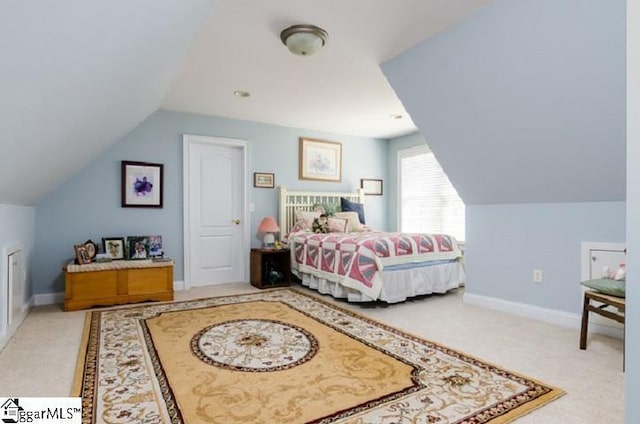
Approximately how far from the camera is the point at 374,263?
356cm

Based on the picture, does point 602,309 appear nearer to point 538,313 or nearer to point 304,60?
point 538,313

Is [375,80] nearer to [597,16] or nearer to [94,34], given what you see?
[597,16]

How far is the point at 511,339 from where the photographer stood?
2.69m

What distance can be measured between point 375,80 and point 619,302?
106 inches

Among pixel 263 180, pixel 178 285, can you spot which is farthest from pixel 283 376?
pixel 263 180

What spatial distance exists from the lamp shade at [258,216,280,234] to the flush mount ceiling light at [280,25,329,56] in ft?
8.19

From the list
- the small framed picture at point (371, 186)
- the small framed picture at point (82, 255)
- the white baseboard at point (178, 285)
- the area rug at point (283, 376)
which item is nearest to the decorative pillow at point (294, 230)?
the white baseboard at point (178, 285)

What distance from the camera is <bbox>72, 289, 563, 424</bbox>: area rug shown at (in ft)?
5.46

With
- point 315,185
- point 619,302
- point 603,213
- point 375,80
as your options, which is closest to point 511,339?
point 619,302

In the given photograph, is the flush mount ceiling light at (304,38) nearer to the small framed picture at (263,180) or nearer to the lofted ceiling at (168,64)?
the lofted ceiling at (168,64)

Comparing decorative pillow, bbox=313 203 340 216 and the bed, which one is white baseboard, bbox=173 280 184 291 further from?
decorative pillow, bbox=313 203 340 216

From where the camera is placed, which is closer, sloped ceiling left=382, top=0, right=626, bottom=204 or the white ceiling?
sloped ceiling left=382, top=0, right=626, bottom=204

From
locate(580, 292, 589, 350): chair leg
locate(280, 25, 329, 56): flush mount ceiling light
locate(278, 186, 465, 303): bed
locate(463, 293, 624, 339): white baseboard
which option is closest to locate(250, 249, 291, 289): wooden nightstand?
locate(278, 186, 465, 303): bed

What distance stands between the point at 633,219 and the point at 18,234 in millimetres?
3988
